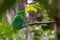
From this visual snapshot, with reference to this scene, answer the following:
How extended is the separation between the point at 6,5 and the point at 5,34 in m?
0.04

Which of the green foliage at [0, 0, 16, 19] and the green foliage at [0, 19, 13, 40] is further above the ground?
the green foliage at [0, 0, 16, 19]

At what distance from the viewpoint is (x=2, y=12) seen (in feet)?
0.55

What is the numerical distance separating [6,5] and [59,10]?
0.18 feet

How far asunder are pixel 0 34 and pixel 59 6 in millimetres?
78

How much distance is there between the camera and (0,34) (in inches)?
7.4

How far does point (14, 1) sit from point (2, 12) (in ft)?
0.06

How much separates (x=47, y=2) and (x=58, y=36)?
65 millimetres

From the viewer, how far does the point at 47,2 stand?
8.6 inches

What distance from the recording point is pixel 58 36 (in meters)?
0.17

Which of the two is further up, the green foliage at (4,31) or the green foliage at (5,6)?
the green foliage at (5,6)

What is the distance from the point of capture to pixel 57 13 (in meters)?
0.16

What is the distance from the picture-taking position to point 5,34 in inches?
7.7
